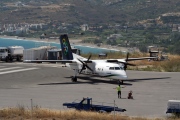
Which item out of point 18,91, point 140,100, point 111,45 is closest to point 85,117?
point 140,100

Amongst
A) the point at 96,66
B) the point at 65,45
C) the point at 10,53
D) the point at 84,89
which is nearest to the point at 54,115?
the point at 84,89

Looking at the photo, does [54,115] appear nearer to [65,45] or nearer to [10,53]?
[65,45]

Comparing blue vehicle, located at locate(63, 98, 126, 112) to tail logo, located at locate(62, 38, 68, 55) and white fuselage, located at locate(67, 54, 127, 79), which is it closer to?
white fuselage, located at locate(67, 54, 127, 79)

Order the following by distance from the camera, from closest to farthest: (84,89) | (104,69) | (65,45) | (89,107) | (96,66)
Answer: (89,107)
(84,89)
(104,69)
(96,66)
(65,45)

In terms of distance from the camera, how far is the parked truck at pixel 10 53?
77.9 metres

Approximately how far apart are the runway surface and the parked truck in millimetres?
16900

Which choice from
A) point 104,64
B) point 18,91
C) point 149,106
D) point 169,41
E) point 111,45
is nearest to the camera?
point 149,106

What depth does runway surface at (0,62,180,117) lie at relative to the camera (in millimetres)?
35250

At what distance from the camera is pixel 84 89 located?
44.2 metres

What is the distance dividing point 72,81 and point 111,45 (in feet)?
381

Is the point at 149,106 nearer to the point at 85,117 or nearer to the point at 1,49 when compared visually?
the point at 85,117

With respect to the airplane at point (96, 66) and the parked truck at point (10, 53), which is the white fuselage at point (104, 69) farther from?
the parked truck at point (10, 53)

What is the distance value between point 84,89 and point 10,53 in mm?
37889

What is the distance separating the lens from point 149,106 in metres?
34.5
